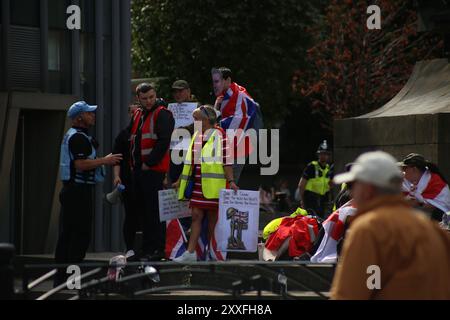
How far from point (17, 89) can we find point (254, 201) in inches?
202

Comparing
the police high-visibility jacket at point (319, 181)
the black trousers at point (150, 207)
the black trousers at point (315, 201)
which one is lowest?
the black trousers at point (315, 201)

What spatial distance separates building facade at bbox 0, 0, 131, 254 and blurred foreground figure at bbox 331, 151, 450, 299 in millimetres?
9948

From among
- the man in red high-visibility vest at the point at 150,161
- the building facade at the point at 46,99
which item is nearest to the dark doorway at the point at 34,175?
the building facade at the point at 46,99

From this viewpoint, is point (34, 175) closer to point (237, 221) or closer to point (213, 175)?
point (213, 175)

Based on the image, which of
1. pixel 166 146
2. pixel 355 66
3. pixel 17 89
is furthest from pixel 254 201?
pixel 355 66

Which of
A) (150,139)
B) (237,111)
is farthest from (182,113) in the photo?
(150,139)

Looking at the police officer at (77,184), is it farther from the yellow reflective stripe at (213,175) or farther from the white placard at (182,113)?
the white placard at (182,113)

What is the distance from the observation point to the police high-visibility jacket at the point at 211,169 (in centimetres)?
1279

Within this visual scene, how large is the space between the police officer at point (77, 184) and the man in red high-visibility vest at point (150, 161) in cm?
36

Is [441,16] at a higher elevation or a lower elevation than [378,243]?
higher

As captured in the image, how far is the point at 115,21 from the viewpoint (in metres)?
18.2

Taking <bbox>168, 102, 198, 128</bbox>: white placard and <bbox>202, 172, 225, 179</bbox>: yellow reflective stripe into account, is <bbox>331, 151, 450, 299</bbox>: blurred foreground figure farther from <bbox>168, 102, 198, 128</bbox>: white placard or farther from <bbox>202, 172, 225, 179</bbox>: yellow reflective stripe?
<bbox>168, 102, 198, 128</bbox>: white placard
